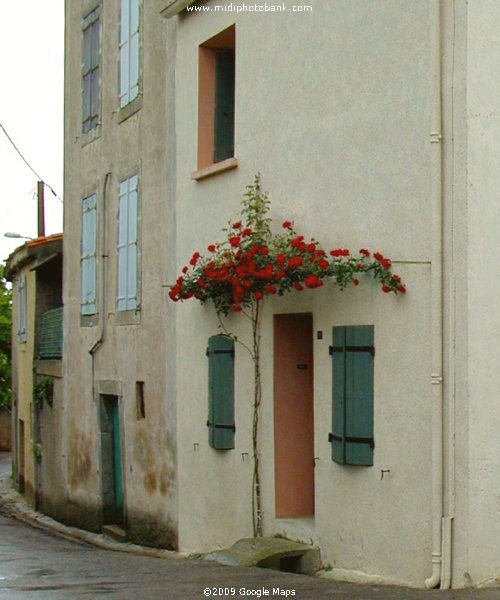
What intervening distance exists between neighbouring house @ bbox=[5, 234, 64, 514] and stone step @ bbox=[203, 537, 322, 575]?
8.41 metres

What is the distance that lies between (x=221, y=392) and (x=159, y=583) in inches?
114

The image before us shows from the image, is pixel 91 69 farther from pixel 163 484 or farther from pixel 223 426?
pixel 223 426

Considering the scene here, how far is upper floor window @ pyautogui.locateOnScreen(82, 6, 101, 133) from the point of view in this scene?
16.7 m

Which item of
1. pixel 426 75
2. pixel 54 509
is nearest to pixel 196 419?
pixel 426 75

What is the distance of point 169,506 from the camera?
1371 centimetres

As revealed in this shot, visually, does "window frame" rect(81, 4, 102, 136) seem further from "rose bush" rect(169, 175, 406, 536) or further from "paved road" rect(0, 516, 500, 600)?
"paved road" rect(0, 516, 500, 600)

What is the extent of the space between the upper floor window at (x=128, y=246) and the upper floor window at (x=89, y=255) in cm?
105

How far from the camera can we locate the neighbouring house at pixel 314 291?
351 inches

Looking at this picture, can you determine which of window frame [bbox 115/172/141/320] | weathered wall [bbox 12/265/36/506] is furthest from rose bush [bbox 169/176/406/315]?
weathered wall [bbox 12/265/36/506]

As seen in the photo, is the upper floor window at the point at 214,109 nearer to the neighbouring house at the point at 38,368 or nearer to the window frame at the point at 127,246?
the window frame at the point at 127,246

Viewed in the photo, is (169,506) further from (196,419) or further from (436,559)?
(436,559)

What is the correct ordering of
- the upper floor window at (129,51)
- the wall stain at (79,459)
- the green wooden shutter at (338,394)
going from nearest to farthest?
the green wooden shutter at (338,394) → the upper floor window at (129,51) → the wall stain at (79,459)

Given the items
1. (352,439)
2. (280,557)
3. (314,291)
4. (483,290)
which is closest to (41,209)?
(314,291)

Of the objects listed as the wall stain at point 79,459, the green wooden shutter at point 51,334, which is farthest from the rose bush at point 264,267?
the green wooden shutter at point 51,334
